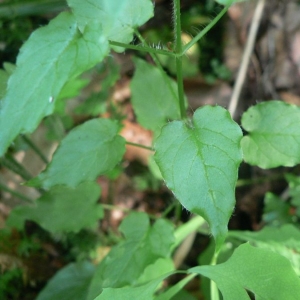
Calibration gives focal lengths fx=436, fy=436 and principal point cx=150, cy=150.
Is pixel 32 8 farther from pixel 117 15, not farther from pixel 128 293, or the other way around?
pixel 128 293

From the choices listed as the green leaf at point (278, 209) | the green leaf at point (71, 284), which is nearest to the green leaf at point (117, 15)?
the green leaf at point (71, 284)

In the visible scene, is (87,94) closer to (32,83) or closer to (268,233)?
(268,233)

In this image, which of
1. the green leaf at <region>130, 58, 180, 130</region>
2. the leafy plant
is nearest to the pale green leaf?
the leafy plant

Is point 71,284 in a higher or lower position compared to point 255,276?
lower

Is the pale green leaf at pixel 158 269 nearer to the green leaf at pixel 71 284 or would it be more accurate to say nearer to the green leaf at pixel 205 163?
the green leaf at pixel 71 284

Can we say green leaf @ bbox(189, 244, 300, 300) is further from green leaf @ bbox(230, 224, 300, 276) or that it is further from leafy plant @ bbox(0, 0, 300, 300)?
green leaf @ bbox(230, 224, 300, 276)

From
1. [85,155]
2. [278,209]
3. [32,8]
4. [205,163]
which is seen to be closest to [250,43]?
[278,209]

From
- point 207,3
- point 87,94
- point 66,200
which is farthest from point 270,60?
point 66,200

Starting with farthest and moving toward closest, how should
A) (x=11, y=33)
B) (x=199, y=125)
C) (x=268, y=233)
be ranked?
(x=11, y=33) < (x=268, y=233) < (x=199, y=125)
